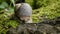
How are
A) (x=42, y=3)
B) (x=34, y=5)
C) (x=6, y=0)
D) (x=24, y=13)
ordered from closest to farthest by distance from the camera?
1. (x=6, y=0)
2. (x=24, y=13)
3. (x=42, y=3)
4. (x=34, y=5)

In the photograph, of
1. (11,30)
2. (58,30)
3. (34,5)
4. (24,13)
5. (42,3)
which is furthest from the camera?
(34,5)

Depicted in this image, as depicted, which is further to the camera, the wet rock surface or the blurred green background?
the wet rock surface

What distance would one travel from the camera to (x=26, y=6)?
1.79 meters

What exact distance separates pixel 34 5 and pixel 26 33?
5.37ft

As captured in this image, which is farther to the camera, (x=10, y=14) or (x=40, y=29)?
(x=10, y=14)

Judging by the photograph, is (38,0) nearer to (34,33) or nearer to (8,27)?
(8,27)

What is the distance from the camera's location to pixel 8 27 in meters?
1.60

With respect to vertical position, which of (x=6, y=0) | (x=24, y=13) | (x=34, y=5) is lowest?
(x=34, y=5)

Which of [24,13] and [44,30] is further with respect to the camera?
[24,13]

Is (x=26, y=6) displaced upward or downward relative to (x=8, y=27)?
upward

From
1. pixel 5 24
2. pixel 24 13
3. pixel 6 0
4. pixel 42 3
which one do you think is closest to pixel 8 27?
pixel 5 24

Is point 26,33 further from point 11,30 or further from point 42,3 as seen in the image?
point 42,3

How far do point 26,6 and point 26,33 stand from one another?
1.52ft

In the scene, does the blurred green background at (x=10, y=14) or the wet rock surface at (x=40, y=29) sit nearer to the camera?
the blurred green background at (x=10, y=14)
